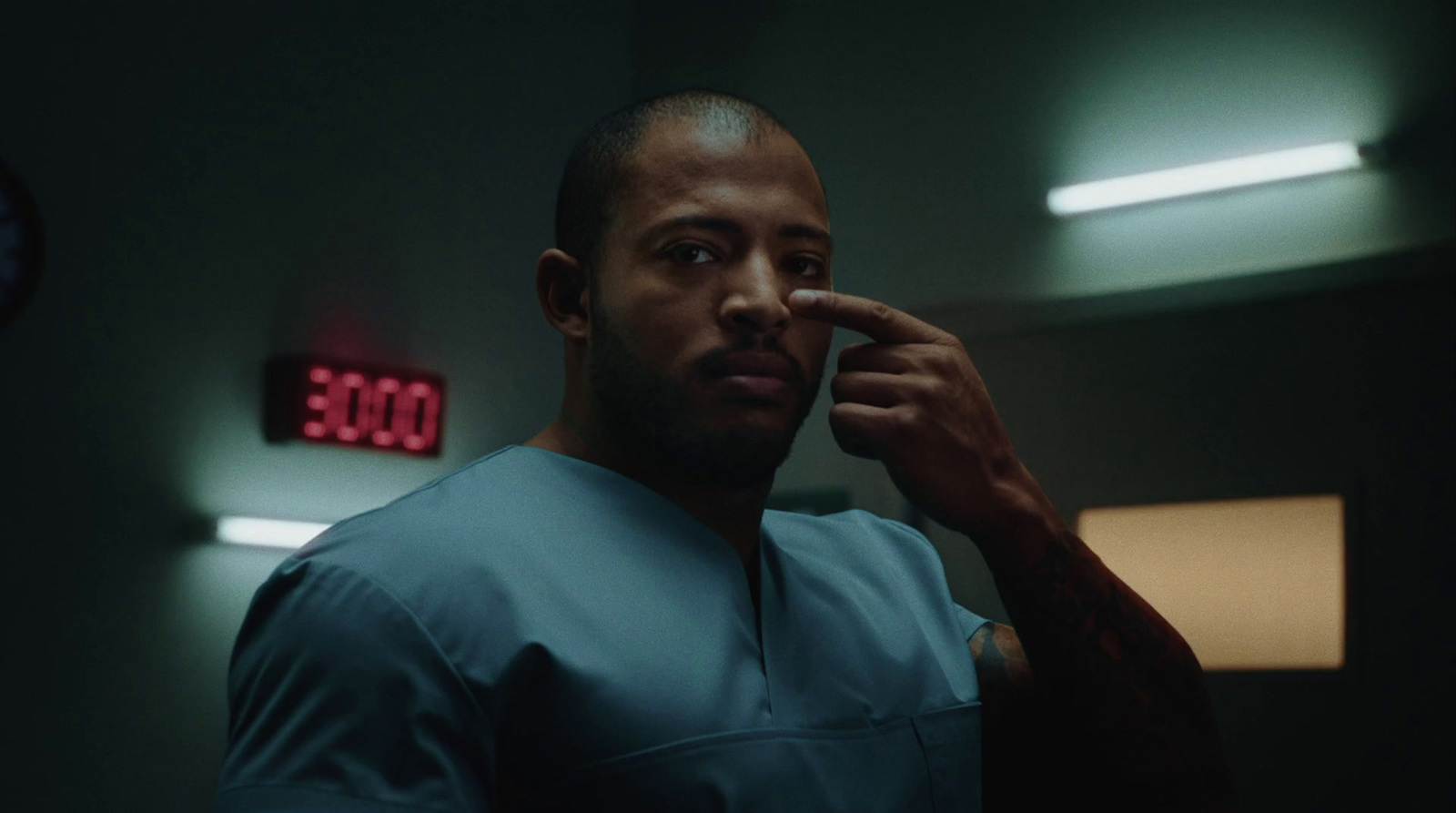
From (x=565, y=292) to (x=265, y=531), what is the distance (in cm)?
172

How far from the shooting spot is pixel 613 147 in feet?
2.96

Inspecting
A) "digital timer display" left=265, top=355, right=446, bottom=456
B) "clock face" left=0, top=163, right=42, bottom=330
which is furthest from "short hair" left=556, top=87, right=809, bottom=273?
"digital timer display" left=265, top=355, right=446, bottom=456

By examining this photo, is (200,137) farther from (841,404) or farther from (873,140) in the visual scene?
(841,404)

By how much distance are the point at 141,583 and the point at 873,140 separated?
1.71 m

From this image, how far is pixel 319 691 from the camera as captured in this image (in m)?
0.63

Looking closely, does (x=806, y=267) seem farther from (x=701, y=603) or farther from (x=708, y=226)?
(x=701, y=603)

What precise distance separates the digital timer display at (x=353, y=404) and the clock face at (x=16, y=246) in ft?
1.52

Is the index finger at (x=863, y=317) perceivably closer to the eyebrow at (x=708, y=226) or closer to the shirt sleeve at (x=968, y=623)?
the eyebrow at (x=708, y=226)

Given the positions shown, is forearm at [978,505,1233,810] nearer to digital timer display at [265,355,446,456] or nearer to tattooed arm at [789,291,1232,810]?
tattooed arm at [789,291,1232,810]

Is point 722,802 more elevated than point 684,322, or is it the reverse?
point 684,322

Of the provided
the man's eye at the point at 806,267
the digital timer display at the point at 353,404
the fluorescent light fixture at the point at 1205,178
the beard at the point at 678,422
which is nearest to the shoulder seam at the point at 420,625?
the beard at the point at 678,422

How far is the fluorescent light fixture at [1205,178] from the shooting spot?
2.23 m

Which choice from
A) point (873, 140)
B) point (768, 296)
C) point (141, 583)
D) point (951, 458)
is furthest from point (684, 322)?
point (873, 140)

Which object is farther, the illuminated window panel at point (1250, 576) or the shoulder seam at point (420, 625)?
the illuminated window panel at point (1250, 576)
